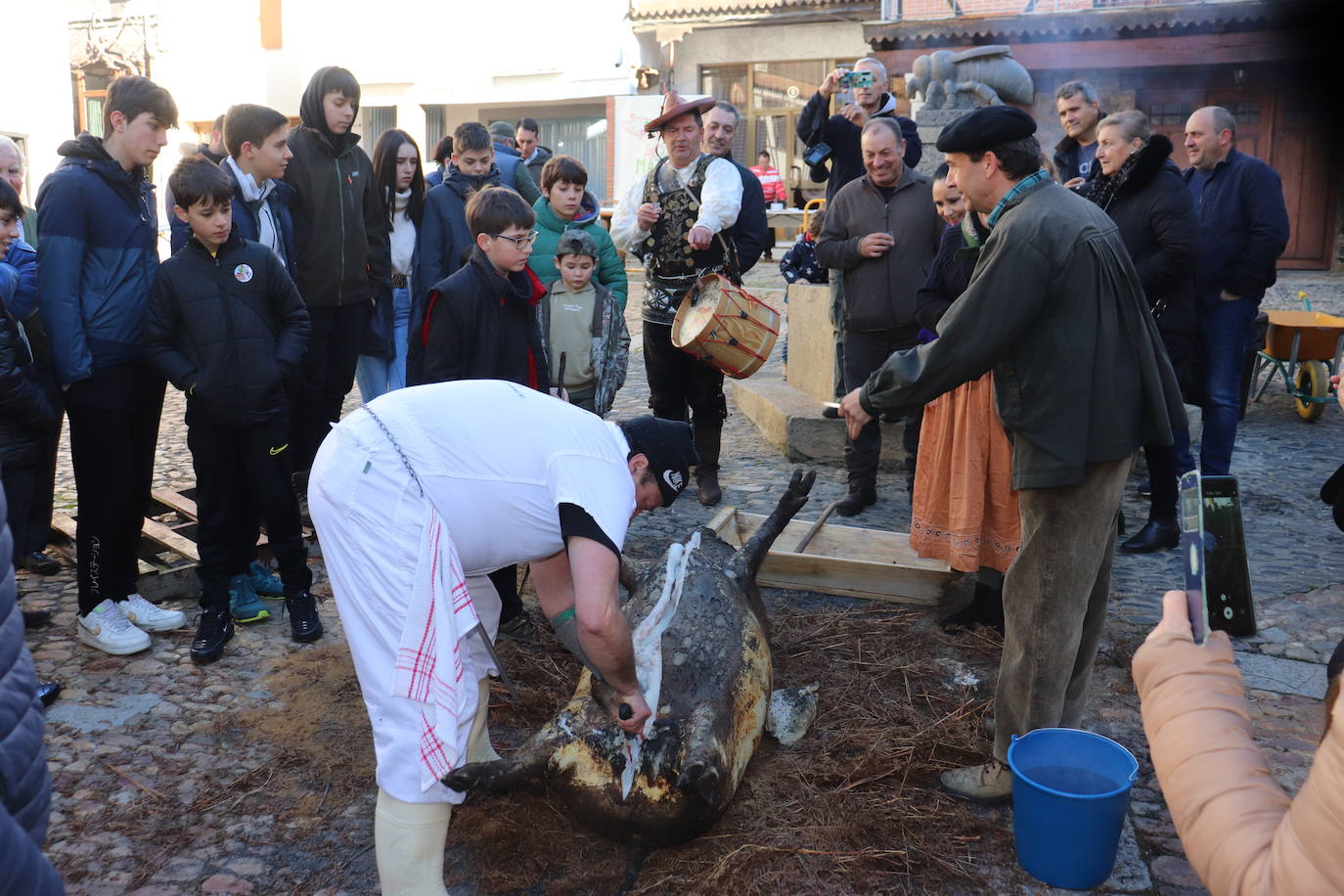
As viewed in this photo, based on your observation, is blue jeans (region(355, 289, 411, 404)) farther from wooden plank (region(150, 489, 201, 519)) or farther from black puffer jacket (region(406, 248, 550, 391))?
black puffer jacket (region(406, 248, 550, 391))

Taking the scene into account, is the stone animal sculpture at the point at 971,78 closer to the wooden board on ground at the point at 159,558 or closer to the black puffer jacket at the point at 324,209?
the black puffer jacket at the point at 324,209

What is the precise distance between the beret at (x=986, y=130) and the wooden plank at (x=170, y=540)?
3936 mm

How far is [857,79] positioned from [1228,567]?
160 inches

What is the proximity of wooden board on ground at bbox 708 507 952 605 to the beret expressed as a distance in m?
2.26

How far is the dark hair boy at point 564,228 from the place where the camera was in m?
6.07

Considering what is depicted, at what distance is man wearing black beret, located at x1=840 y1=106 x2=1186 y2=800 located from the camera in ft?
10.6

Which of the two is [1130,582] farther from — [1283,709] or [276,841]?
[276,841]

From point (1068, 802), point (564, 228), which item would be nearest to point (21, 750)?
point (1068, 802)

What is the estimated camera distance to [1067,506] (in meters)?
3.32

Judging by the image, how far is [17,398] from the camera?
14.2 ft

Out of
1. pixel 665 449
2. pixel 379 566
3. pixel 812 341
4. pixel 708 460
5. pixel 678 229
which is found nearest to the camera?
pixel 379 566

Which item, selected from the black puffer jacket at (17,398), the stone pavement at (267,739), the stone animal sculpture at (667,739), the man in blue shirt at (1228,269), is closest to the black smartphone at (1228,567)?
the stone pavement at (267,739)

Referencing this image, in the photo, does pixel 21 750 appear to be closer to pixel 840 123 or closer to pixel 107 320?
pixel 107 320

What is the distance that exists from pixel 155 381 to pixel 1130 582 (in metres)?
4.62
